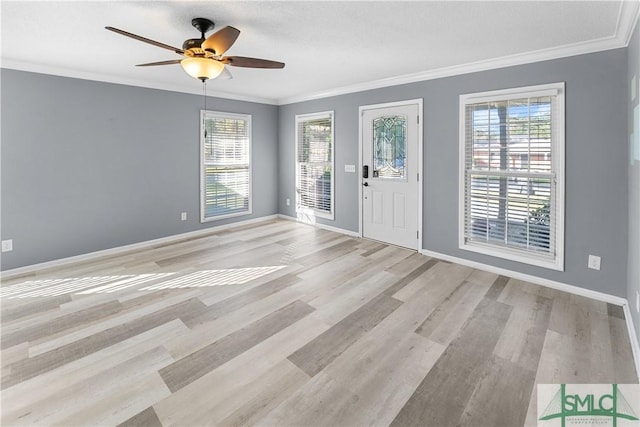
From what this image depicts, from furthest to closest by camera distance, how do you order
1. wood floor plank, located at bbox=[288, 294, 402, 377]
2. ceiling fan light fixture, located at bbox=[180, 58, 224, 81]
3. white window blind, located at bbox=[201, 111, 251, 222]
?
white window blind, located at bbox=[201, 111, 251, 222] < ceiling fan light fixture, located at bbox=[180, 58, 224, 81] < wood floor plank, located at bbox=[288, 294, 402, 377]

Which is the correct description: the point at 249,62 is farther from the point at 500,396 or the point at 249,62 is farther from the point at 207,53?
the point at 500,396

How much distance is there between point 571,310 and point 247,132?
5357 millimetres

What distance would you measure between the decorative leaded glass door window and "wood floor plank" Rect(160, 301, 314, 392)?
2.61 meters

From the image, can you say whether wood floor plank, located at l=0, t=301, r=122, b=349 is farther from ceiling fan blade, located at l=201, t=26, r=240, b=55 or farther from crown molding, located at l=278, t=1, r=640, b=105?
crown molding, located at l=278, t=1, r=640, b=105

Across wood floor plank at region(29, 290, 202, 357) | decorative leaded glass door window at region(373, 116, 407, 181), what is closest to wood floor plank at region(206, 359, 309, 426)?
wood floor plank at region(29, 290, 202, 357)

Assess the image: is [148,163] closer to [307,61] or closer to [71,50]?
[71,50]

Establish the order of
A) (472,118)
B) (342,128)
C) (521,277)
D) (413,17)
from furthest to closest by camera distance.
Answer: (342,128) → (472,118) → (521,277) → (413,17)

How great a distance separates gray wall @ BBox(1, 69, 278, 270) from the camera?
12.6ft

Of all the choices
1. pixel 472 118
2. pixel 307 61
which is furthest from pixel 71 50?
pixel 472 118

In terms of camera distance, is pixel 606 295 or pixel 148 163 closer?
pixel 606 295

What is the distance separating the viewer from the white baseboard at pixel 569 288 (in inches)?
91.0

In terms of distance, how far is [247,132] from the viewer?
6176 millimetres

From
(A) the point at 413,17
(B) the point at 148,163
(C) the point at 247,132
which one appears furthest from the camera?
(C) the point at 247,132

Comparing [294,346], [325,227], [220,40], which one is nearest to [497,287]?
[294,346]
